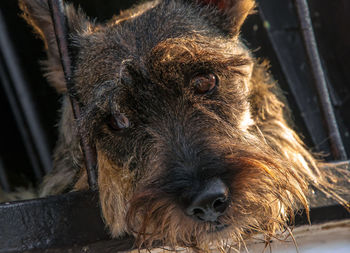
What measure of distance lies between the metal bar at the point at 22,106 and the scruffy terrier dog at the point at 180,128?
71.7 inches

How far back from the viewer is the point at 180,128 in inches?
95.3

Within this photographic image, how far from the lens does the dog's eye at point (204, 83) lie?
2482 millimetres

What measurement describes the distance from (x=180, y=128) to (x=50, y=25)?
1264mm

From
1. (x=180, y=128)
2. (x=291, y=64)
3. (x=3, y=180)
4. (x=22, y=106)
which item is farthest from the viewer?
(x=3, y=180)

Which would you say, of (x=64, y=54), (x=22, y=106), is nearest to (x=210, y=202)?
(x=64, y=54)

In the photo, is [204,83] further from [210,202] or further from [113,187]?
[113,187]

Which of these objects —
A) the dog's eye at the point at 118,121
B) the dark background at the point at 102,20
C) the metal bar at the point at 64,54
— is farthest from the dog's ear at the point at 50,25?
the dark background at the point at 102,20

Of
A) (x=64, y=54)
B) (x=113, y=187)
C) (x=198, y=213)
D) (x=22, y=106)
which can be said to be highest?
(x=64, y=54)

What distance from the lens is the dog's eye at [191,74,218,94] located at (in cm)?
248

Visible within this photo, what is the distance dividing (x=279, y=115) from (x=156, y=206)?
1.59 meters

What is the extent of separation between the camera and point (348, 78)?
4.15 m

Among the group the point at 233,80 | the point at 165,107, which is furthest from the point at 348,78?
the point at 165,107

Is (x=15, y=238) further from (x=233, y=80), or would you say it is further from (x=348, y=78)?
(x=348, y=78)

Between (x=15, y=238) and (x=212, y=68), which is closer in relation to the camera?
(x=15, y=238)
